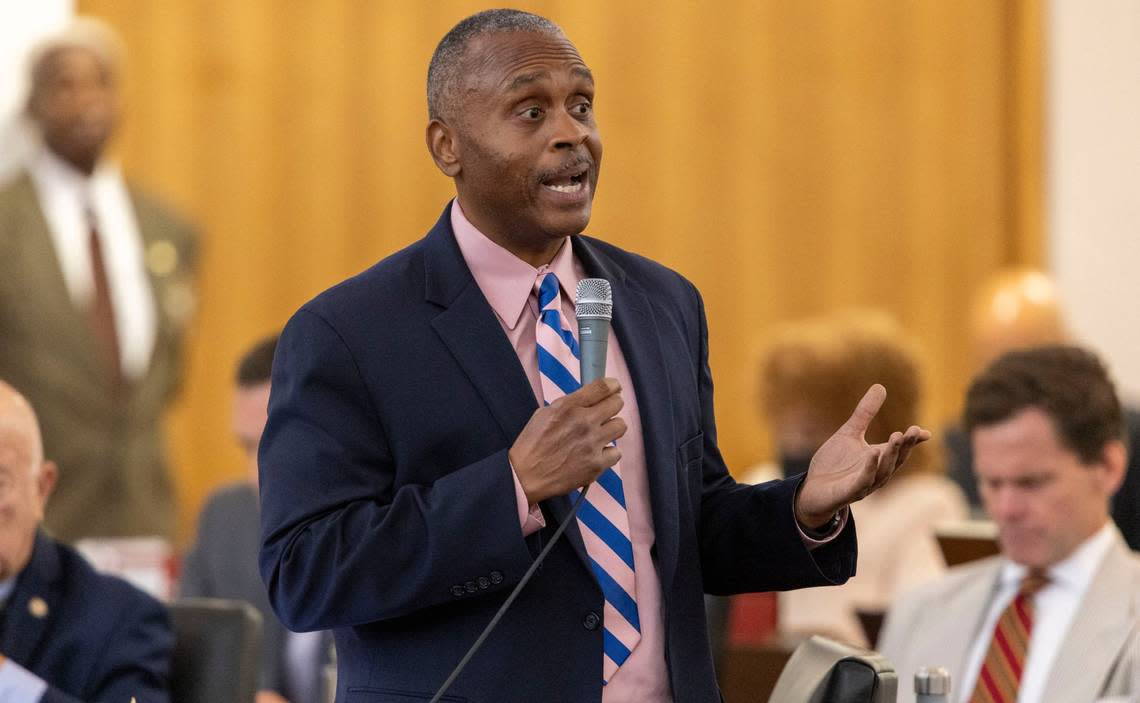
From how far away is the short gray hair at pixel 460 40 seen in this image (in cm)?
209

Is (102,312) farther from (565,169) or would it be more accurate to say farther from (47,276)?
(565,169)

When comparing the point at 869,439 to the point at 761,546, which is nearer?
the point at 761,546

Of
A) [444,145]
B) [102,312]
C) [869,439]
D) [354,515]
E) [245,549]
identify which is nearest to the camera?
[354,515]

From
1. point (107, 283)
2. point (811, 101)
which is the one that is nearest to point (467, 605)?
point (107, 283)

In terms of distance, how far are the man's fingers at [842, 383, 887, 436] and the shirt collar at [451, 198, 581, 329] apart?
14.9 inches

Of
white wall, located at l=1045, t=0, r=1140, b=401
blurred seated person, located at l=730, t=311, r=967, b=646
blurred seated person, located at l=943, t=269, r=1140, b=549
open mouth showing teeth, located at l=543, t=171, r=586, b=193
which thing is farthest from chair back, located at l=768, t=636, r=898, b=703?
white wall, located at l=1045, t=0, r=1140, b=401

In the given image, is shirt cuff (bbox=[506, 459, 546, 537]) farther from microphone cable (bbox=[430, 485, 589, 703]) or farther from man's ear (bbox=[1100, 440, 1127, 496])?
man's ear (bbox=[1100, 440, 1127, 496])

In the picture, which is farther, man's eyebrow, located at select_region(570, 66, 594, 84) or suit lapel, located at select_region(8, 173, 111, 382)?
suit lapel, located at select_region(8, 173, 111, 382)

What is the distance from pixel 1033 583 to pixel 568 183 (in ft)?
5.89

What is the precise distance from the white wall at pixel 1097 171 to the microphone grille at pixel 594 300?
589 centimetres

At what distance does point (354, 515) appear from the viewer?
1.91 metres

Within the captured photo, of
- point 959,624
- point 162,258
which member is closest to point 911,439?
point 959,624

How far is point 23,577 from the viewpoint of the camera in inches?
113

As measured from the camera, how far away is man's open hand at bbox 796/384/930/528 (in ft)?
6.40
